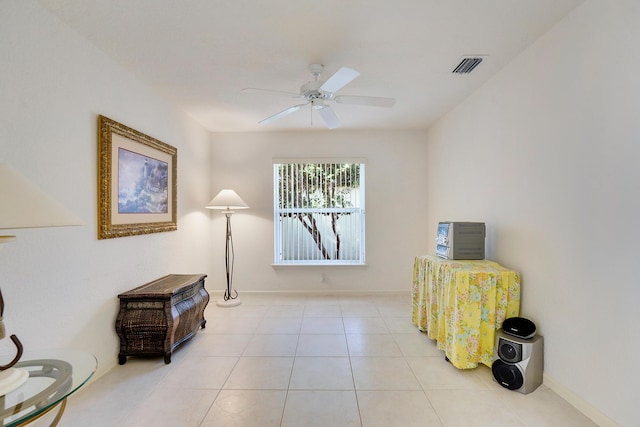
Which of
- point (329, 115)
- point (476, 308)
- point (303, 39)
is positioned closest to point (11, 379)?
point (303, 39)

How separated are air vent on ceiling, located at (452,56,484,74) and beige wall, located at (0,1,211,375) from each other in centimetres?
295

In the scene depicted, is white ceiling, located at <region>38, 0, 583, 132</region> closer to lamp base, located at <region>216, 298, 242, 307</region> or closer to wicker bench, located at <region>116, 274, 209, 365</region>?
wicker bench, located at <region>116, 274, 209, 365</region>

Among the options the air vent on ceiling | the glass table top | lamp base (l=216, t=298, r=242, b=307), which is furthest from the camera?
lamp base (l=216, t=298, r=242, b=307)

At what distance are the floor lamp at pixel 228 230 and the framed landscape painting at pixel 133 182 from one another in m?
0.60

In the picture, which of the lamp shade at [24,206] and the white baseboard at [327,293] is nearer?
the lamp shade at [24,206]

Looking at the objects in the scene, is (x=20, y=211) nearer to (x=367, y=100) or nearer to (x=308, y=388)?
(x=308, y=388)

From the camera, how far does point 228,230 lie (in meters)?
4.11

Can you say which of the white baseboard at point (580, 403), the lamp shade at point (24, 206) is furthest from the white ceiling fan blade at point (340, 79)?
the white baseboard at point (580, 403)

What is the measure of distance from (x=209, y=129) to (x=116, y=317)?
9.52 ft

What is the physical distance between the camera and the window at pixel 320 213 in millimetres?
4484

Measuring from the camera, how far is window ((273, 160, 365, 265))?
14.7ft

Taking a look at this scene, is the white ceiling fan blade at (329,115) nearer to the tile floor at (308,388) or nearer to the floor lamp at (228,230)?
the floor lamp at (228,230)

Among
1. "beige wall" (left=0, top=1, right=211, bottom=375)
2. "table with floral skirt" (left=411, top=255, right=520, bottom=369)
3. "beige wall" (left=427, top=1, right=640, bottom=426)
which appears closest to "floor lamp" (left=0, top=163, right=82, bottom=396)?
"beige wall" (left=0, top=1, right=211, bottom=375)

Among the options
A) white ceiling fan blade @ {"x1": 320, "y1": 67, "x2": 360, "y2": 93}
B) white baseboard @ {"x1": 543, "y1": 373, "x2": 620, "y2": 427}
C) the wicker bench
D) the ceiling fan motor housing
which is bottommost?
white baseboard @ {"x1": 543, "y1": 373, "x2": 620, "y2": 427}
